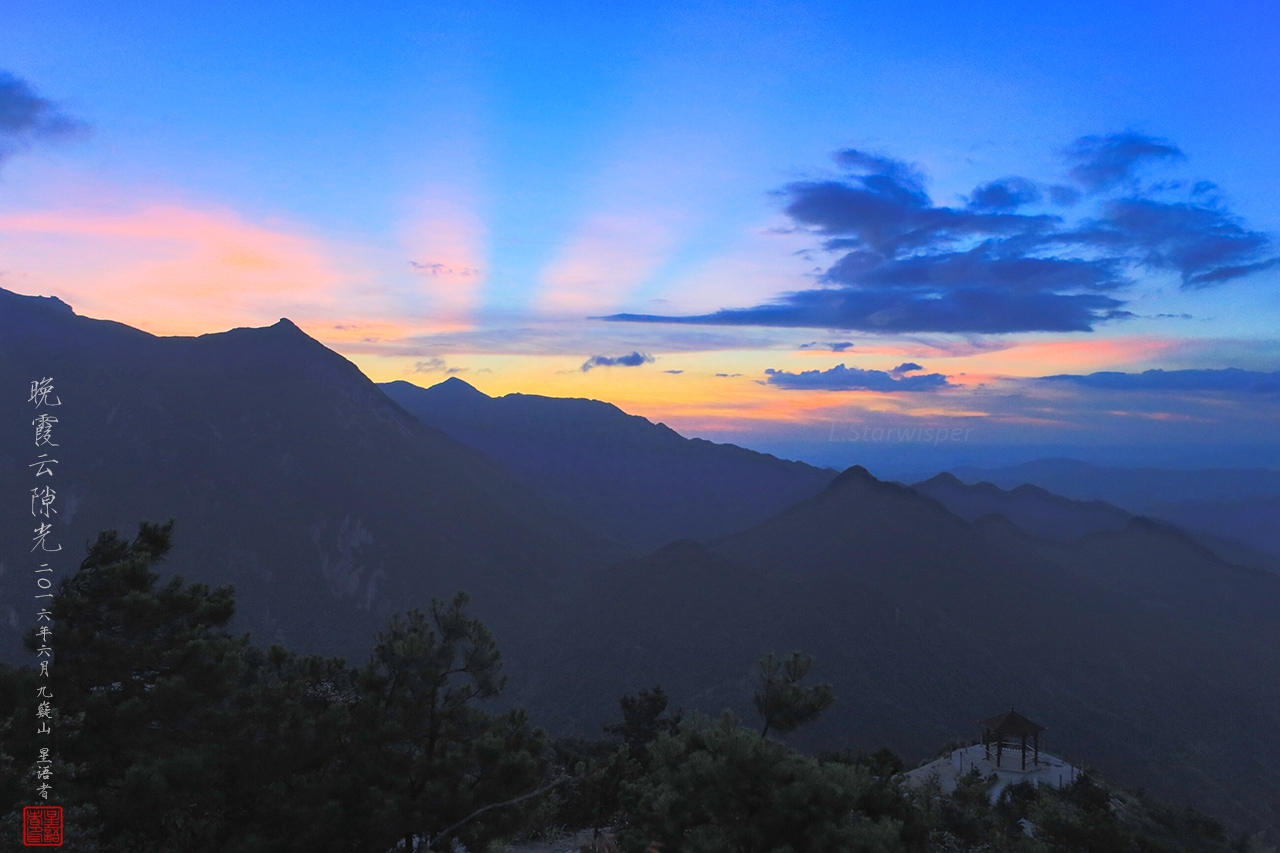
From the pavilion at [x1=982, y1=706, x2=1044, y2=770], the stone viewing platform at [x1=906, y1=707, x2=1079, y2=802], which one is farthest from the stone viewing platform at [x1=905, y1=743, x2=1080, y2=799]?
the pavilion at [x1=982, y1=706, x2=1044, y2=770]

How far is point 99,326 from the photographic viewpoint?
128375 mm

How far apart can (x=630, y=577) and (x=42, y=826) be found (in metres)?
93.8

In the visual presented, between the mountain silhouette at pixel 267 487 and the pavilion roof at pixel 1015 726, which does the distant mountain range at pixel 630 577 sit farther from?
the pavilion roof at pixel 1015 726

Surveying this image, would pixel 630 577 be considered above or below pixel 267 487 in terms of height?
below

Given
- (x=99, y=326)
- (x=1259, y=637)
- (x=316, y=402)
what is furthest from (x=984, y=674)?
(x=99, y=326)

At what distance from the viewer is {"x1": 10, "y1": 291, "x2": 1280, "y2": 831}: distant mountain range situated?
73.9m

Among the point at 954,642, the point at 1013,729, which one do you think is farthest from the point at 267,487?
the point at 1013,729

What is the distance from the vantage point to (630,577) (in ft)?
343

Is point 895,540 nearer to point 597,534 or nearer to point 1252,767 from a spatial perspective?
point 1252,767

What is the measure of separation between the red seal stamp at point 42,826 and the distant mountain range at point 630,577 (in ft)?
204

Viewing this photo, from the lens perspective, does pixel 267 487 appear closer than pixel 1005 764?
No

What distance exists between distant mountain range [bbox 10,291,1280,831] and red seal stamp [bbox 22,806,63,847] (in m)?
62.2

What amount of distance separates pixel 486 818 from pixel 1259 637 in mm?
120749

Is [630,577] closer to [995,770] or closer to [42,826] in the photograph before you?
[995,770]
